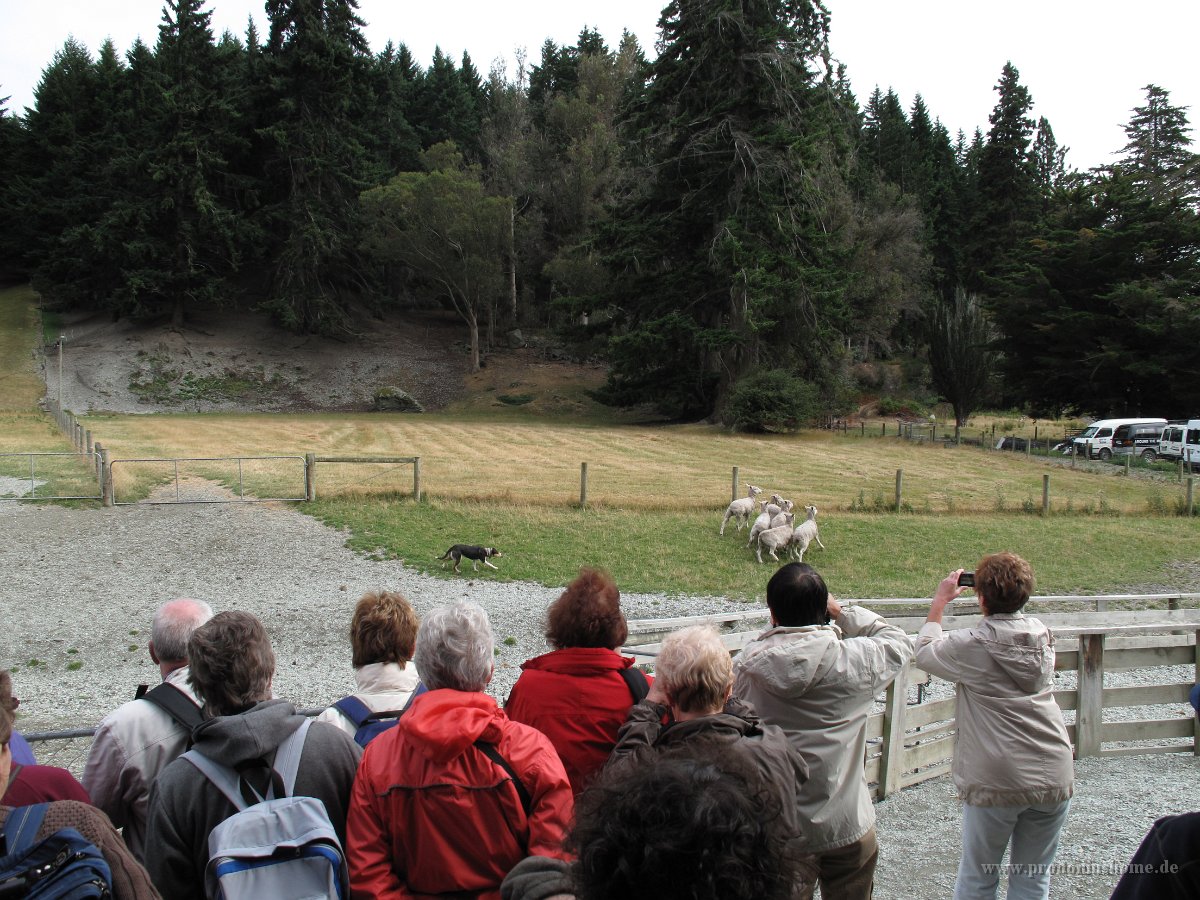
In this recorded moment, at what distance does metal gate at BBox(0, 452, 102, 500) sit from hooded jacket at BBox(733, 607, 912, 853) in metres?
18.0

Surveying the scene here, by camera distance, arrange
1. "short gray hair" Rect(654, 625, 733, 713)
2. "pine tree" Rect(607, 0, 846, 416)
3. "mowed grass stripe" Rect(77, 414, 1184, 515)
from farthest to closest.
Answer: "pine tree" Rect(607, 0, 846, 416)
"mowed grass stripe" Rect(77, 414, 1184, 515)
"short gray hair" Rect(654, 625, 733, 713)

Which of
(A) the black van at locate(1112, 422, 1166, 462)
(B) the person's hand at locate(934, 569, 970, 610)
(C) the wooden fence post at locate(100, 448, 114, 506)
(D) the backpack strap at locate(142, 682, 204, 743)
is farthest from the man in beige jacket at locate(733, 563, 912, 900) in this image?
(A) the black van at locate(1112, 422, 1166, 462)

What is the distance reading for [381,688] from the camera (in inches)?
142

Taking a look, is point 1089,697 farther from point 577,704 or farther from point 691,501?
point 691,501


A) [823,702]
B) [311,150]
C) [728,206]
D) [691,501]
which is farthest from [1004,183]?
[823,702]

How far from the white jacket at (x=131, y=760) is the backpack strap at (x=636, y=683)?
1611mm

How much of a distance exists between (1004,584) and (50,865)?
353 centimetres

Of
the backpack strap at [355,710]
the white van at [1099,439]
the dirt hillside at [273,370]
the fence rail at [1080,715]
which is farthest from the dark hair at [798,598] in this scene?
the dirt hillside at [273,370]

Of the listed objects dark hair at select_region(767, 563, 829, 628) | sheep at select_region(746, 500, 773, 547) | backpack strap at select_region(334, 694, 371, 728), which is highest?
dark hair at select_region(767, 563, 829, 628)

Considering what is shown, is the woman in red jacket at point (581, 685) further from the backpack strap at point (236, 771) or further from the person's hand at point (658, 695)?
the backpack strap at point (236, 771)

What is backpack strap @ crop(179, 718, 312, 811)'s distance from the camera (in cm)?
272

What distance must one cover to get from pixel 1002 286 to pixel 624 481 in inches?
1282

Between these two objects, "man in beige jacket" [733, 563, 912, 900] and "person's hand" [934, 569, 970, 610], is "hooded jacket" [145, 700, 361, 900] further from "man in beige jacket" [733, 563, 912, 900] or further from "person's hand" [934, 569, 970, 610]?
"person's hand" [934, 569, 970, 610]

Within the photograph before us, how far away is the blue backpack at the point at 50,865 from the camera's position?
6.75 ft
